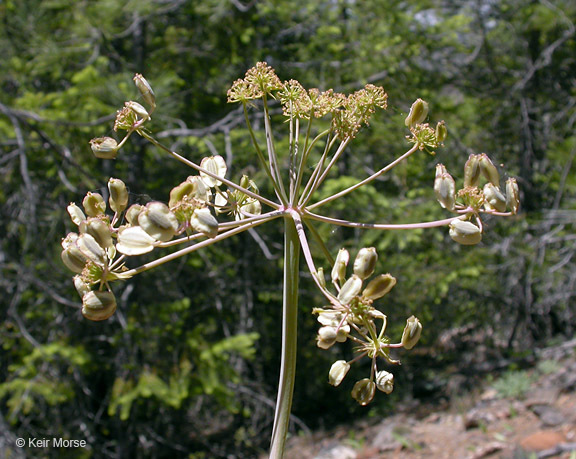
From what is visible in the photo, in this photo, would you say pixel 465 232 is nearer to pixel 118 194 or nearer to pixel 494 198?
pixel 494 198

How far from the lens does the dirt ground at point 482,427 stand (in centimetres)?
659

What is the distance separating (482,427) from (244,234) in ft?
12.5

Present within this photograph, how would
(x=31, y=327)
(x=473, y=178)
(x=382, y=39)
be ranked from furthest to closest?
(x=382, y=39) → (x=31, y=327) → (x=473, y=178)

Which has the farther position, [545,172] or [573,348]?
[545,172]

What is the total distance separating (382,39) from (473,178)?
22.3 ft

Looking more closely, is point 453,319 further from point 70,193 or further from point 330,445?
point 70,193

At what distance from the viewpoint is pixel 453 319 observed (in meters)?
8.42

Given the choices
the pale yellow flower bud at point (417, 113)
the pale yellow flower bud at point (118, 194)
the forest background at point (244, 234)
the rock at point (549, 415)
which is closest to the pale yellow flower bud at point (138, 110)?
the pale yellow flower bud at point (118, 194)

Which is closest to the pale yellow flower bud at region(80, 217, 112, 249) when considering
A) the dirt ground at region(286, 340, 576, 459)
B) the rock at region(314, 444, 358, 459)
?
the dirt ground at region(286, 340, 576, 459)

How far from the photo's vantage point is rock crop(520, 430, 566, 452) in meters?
6.00

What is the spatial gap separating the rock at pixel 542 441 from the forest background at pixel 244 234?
1.79 metres

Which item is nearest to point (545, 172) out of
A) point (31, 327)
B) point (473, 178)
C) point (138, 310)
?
point (138, 310)

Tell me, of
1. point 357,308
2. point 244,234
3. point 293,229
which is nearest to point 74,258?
point 293,229

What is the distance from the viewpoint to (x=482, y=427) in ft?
23.1
